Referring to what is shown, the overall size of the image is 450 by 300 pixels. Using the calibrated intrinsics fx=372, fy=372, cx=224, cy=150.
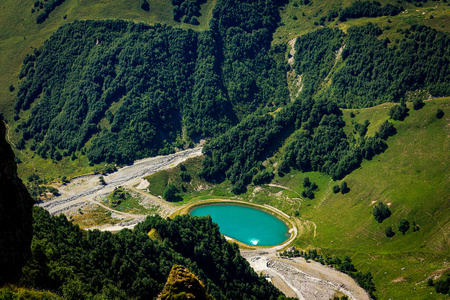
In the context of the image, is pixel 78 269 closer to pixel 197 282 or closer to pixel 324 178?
pixel 197 282

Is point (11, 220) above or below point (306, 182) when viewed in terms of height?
above

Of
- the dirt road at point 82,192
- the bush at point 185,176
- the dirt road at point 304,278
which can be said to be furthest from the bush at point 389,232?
the dirt road at point 82,192

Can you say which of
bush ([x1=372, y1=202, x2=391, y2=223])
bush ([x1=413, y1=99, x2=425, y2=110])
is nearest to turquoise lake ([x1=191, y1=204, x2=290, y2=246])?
bush ([x1=372, y1=202, x2=391, y2=223])

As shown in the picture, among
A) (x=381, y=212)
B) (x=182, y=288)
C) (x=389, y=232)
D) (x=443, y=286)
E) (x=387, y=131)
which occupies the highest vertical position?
(x=182, y=288)

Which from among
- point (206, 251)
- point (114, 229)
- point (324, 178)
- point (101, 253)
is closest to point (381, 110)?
point (324, 178)

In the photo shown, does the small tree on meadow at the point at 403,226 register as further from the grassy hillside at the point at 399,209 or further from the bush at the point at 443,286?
the bush at the point at 443,286

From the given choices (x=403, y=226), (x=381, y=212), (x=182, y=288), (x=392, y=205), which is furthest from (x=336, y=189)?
(x=182, y=288)

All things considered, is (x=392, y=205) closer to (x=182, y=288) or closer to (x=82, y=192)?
(x=182, y=288)

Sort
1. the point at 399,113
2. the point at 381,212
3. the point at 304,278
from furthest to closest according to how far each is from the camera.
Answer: the point at 399,113
the point at 381,212
the point at 304,278
